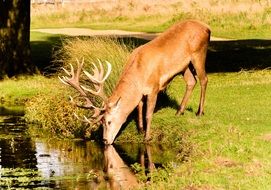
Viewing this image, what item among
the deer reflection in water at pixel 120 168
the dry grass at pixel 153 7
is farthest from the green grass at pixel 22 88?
the dry grass at pixel 153 7

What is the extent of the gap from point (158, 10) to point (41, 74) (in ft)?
89.1

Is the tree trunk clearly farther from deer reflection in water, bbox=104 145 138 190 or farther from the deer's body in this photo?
deer reflection in water, bbox=104 145 138 190

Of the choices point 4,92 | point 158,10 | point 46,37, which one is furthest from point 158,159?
point 158,10

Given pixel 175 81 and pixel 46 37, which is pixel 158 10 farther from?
pixel 175 81

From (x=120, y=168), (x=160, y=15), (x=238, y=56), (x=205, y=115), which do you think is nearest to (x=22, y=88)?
(x=205, y=115)

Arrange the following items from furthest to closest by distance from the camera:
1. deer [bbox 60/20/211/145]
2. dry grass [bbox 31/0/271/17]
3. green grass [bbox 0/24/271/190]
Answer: dry grass [bbox 31/0/271/17]
deer [bbox 60/20/211/145]
green grass [bbox 0/24/271/190]

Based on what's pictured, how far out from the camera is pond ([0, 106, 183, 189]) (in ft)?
35.8

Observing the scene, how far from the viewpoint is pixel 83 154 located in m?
13.1

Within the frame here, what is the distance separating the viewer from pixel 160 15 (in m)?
48.3

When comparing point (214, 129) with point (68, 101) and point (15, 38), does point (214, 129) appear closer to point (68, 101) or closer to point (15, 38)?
point (68, 101)

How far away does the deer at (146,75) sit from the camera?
1330 centimetres

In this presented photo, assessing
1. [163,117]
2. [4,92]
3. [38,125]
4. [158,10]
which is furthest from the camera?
[158,10]

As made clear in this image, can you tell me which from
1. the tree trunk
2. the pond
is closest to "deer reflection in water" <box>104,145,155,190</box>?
the pond

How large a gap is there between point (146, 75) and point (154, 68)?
22 centimetres
